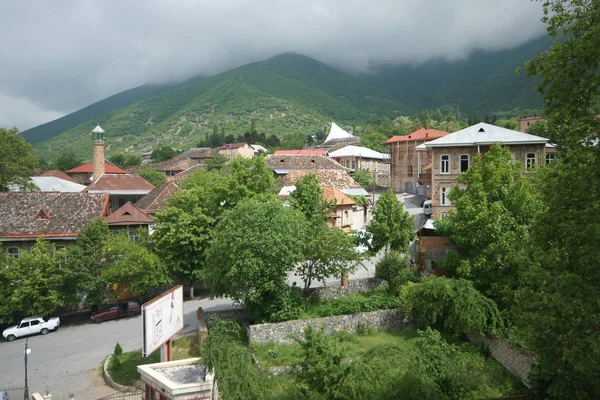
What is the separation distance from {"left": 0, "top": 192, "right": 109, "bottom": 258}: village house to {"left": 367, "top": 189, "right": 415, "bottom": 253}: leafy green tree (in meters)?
20.5

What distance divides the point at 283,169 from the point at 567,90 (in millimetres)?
54239

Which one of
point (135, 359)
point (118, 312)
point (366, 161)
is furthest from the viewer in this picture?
point (366, 161)

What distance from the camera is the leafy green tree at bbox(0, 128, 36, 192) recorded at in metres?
45.6

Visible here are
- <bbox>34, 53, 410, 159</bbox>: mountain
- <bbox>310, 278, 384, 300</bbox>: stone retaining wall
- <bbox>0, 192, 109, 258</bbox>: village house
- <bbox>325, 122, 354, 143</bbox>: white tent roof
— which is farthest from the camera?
<bbox>34, 53, 410, 159</bbox>: mountain

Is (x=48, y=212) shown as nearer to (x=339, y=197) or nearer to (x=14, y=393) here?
(x=14, y=393)

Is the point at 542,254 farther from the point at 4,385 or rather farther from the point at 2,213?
the point at 2,213

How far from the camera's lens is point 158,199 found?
43250mm

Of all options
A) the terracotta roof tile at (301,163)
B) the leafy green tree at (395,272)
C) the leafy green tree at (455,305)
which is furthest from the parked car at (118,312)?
the terracotta roof tile at (301,163)

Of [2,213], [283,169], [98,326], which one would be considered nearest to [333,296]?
[98,326]

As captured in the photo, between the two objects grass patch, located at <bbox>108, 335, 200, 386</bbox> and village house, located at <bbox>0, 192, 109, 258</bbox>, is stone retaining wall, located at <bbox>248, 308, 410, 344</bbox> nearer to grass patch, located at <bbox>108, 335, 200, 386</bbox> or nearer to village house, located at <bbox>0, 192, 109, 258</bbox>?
grass patch, located at <bbox>108, 335, 200, 386</bbox>

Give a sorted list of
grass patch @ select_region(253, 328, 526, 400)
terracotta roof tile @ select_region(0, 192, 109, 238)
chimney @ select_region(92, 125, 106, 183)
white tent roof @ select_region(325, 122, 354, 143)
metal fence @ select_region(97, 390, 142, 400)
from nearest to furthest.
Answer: grass patch @ select_region(253, 328, 526, 400) < metal fence @ select_region(97, 390, 142, 400) < terracotta roof tile @ select_region(0, 192, 109, 238) < chimney @ select_region(92, 125, 106, 183) < white tent roof @ select_region(325, 122, 354, 143)

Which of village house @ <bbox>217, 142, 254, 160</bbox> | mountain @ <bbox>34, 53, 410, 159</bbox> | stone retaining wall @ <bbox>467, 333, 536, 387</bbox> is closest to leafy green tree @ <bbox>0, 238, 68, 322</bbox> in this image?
stone retaining wall @ <bbox>467, 333, 536, 387</bbox>

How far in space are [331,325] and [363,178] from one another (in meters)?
42.3

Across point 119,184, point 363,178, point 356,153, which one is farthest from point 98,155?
point 356,153
